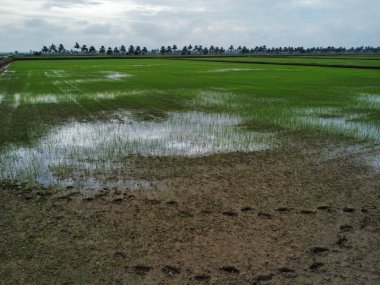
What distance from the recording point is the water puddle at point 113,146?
6.89 meters

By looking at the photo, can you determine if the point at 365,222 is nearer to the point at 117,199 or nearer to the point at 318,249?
the point at 318,249

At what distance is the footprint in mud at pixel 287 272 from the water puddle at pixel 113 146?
3299 mm

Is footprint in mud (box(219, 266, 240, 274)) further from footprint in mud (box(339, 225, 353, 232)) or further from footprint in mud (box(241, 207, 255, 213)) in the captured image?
footprint in mud (box(339, 225, 353, 232))

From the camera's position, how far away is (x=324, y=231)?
4.80 metres

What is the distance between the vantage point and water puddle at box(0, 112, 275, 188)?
6.89 meters

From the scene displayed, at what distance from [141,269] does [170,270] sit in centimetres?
32

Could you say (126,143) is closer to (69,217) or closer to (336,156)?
(69,217)

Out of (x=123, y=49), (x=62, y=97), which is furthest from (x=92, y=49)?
(x=62, y=97)

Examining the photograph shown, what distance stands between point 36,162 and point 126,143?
7.03ft

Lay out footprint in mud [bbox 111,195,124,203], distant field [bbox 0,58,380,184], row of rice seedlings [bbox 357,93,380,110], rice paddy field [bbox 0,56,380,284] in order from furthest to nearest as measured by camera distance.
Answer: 1. row of rice seedlings [bbox 357,93,380,110]
2. distant field [bbox 0,58,380,184]
3. footprint in mud [bbox 111,195,124,203]
4. rice paddy field [bbox 0,56,380,284]

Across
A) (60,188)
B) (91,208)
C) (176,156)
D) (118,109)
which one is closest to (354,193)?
(176,156)

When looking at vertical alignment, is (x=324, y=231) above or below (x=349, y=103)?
below

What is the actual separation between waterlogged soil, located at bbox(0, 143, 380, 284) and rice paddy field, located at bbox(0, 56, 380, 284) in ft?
0.06

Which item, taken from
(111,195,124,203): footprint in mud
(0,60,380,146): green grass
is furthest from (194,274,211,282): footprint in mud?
(0,60,380,146): green grass
